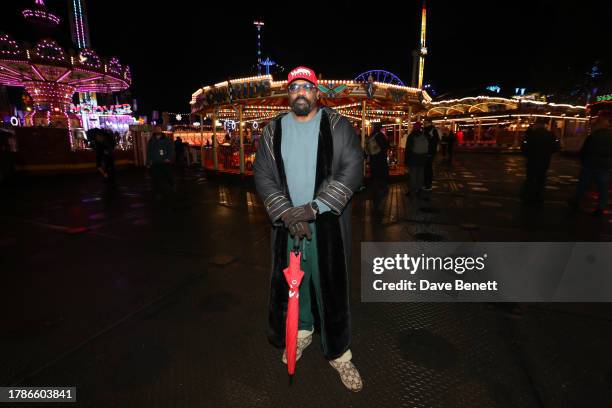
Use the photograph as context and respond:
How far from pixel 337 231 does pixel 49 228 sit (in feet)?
20.1

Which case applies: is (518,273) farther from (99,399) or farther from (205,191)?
(205,191)

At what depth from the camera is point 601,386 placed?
2.02 metres

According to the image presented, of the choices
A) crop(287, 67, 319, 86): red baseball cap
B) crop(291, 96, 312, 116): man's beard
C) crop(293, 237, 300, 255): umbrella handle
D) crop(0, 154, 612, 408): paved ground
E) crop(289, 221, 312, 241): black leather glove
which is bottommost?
crop(0, 154, 612, 408): paved ground

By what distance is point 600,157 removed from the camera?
605cm

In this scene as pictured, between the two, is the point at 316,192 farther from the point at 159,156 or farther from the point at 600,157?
the point at 159,156

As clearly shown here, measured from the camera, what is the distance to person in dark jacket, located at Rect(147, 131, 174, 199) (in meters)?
8.11

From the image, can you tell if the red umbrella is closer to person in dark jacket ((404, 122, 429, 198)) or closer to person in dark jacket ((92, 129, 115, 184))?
person in dark jacket ((404, 122, 429, 198))

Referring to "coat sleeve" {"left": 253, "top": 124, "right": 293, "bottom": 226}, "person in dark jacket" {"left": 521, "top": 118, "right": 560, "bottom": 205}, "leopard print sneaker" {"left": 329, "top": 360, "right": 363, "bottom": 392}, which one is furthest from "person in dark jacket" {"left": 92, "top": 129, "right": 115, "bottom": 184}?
"person in dark jacket" {"left": 521, "top": 118, "right": 560, "bottom": 205}

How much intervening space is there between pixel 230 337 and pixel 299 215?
139 cm

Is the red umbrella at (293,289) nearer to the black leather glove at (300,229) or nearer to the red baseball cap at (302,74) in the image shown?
the black leather glove at (300,229)

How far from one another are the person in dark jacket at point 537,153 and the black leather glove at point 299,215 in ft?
23.8

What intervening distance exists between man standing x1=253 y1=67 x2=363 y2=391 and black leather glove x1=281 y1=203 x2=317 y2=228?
0.03 metres

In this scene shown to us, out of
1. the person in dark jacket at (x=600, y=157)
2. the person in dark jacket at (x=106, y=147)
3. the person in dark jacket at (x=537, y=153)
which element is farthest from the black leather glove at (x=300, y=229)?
the person in dark jacket at (x=106, y=147)

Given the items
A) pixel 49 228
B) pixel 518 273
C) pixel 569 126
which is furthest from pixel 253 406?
pixel 569 126
